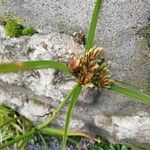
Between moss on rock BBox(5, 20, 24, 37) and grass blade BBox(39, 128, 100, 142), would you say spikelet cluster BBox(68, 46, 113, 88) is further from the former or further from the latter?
grass blade BBox(39, 128, 100, 142)

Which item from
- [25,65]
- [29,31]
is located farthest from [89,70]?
[29,31]

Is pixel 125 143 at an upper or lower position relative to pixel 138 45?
lower

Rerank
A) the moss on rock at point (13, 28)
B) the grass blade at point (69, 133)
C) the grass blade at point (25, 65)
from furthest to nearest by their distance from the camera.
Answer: the grass blade at point (69, 133)
the moss on rock at point (13, 28)
the grass blade at point (25, 65)

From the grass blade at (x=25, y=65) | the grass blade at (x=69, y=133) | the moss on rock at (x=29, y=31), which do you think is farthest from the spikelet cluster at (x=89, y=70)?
the grass blade at (x=69, y=133)

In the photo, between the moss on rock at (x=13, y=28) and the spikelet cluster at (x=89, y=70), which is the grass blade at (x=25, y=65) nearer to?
the spikelet cluster at (x=89, y=70)

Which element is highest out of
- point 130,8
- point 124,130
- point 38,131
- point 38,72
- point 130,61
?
point 130,8

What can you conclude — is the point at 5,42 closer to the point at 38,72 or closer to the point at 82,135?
the point at 38,72

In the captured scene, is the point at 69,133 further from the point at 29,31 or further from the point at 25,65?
the point at 25,65

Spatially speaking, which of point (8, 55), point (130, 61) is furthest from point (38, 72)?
point (130, 61)
